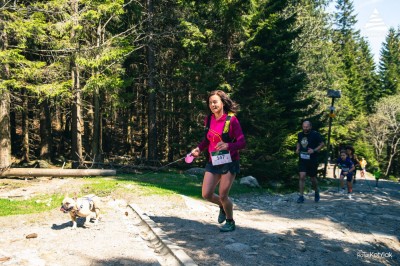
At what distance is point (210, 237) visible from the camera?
5.67 m

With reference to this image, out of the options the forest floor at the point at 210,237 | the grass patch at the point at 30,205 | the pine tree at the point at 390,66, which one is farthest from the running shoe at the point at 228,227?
the pine tree at the point at 390,66

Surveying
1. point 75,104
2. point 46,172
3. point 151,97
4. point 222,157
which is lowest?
point 46,172

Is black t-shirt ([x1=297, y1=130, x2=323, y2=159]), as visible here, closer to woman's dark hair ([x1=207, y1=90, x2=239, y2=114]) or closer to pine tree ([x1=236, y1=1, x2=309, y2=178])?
woman's dark hair ([x1=207, y1=90, x2=239, y2=114])

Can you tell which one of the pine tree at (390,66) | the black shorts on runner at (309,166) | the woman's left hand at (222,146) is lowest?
the black shorts on runner at (309,166)

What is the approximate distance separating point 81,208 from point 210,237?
265 cm

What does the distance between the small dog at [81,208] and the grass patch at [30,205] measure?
7.81 feet

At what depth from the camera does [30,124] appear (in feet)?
99.0

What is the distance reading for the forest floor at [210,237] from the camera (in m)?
4.77

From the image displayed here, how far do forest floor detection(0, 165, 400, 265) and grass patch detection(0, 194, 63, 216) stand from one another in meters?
0.52

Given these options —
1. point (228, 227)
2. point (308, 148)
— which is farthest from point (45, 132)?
point (228, 227)

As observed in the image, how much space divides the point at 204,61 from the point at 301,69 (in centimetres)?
951

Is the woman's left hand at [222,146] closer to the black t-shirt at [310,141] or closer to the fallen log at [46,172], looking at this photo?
the black t-shirt at [310,141]

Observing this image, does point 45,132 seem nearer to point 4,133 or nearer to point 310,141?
point 4,133

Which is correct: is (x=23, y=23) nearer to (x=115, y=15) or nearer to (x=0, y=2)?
(x=0, y=2)
